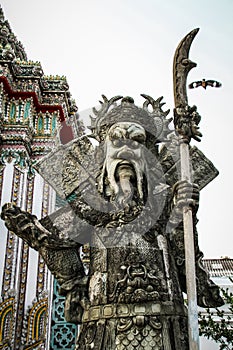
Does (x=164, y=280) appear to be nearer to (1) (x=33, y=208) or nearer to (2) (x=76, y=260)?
(2) (x=76, y=260)

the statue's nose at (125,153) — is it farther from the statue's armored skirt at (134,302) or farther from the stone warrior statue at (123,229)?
the statue's armored skirt at (134,302)

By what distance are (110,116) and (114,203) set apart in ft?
3.02

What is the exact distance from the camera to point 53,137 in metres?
8.04

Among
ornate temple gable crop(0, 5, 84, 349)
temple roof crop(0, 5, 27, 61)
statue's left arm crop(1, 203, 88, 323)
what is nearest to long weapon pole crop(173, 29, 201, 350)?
statue's left arm crop(1, 203, 88, 323)

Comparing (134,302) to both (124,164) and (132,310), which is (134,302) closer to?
(132,310)

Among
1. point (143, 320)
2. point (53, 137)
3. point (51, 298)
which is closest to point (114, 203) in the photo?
point (143, 320)

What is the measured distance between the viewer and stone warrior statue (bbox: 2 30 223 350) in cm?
327

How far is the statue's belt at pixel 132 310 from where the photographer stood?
3.24m

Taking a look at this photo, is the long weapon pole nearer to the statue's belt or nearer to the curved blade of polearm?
the curved blade of polearm

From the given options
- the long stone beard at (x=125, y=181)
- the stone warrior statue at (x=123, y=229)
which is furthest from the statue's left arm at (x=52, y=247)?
the long stone beard at (x=125, y=181)

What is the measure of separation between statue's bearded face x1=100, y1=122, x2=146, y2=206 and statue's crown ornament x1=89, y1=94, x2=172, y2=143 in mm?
162

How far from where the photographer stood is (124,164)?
3830 mm

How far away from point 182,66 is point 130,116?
2.36ft

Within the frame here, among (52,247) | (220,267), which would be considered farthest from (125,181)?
(220,267)
